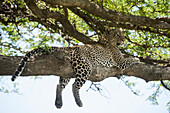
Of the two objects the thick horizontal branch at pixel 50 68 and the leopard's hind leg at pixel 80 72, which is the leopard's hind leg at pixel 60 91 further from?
the thick horizontal branch at pixel 50 68

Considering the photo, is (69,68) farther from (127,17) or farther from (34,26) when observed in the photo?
(34,26)

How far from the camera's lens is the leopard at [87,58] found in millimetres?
5270

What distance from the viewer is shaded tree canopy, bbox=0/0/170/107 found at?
16.9 ft

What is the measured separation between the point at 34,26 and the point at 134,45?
3120 millimetres

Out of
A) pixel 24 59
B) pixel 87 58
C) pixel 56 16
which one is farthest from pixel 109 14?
pixel 24 59

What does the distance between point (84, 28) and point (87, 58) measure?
272 cm

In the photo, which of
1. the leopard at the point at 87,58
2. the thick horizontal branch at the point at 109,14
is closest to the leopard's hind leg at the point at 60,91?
the leopard at the point at 87,58

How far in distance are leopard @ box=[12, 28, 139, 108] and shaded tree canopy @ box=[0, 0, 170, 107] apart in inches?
6.3

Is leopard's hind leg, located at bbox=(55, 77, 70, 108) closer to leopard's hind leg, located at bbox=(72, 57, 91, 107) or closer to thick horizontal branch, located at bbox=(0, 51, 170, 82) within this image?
leopard's hind leg, located at bbox=(72, 57, 91, 107)

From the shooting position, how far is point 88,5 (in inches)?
223

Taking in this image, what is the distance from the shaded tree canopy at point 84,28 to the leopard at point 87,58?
160 millimetres

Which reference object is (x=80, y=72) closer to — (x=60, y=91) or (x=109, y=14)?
(x=60, y=91)

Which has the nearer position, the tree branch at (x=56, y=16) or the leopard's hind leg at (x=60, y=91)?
the leopard's hind leg at (x=60, y=91)

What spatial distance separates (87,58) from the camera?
5.77m
